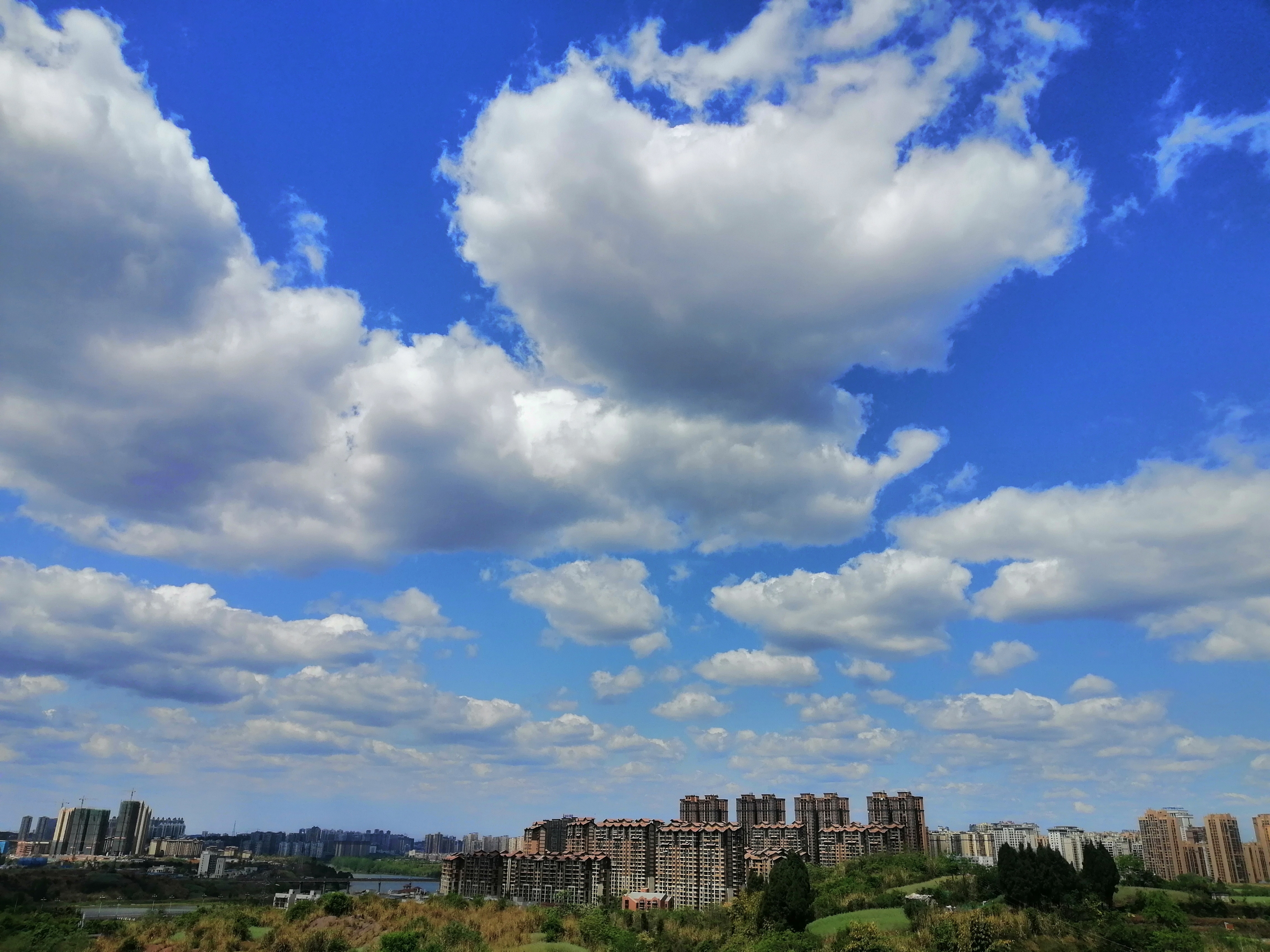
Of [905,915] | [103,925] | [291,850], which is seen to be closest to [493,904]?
[103,925]

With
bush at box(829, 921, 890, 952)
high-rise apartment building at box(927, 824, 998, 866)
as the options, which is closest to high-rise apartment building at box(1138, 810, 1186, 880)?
high-rise apartment building at box(927, 824, 998, 866)

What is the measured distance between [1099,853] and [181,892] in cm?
6557

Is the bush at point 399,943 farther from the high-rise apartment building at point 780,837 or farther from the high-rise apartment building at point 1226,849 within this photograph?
the high-rise apartment building at point 1226,849

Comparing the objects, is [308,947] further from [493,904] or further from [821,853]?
[821,853]

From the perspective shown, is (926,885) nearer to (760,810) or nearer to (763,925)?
(763,925)

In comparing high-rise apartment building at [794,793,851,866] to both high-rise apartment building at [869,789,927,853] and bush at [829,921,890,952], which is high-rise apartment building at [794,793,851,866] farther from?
bush at [829,921,890,952]

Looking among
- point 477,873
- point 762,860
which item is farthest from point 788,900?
point 477,873

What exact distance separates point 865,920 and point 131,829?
118 m

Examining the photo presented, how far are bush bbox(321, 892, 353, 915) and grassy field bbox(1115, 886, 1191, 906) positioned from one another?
43.3 m

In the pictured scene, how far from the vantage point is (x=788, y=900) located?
43.0m

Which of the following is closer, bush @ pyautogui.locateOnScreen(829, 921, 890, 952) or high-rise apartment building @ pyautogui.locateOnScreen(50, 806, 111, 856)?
bush @ pyautogui.locateOnScreen(829, 921, 890, 952)

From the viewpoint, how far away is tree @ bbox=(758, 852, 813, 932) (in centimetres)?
4266

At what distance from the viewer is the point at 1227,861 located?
97.2 m

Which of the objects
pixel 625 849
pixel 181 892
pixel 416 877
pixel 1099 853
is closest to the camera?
pixel 1099 853
